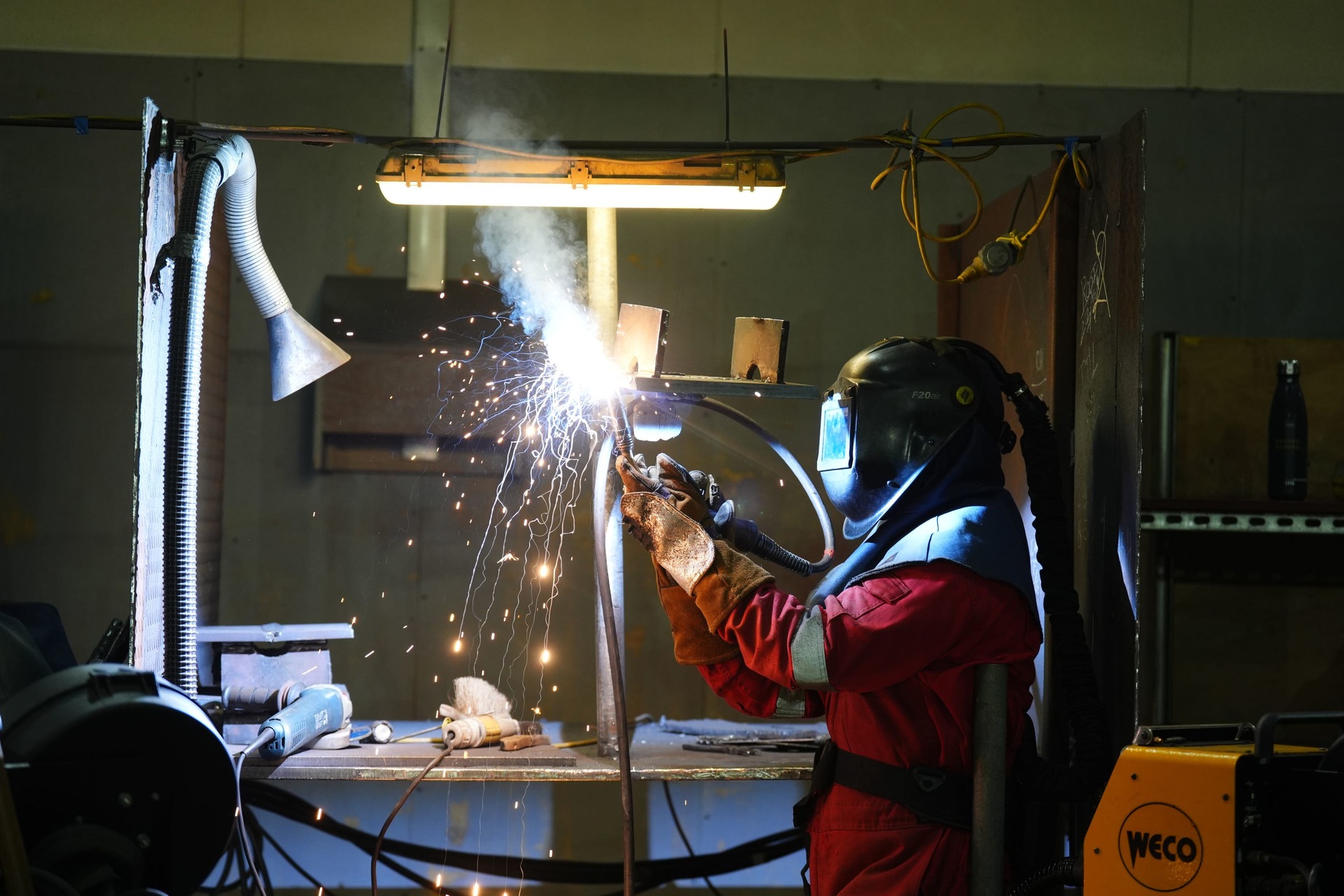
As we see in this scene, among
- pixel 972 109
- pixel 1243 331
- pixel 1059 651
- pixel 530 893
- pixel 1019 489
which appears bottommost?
pixel 530 893

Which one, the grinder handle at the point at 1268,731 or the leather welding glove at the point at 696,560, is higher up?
the leather welding glove at the point at 696,560

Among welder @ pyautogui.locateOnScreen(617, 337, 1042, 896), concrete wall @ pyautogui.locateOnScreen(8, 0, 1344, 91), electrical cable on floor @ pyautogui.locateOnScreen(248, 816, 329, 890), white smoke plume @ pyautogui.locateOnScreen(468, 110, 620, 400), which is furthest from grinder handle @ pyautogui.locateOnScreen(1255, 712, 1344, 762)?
electrical cable on floor @ pyautogui.locateOnScreen(248, 816, 329, 890)

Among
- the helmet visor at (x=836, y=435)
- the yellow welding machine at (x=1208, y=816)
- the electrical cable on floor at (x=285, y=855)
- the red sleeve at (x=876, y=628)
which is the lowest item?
the electrical cable on floor at (x=285, y=855)

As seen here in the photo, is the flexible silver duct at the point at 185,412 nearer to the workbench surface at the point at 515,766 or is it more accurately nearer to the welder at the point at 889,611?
the workbench surface at the point at 515,766

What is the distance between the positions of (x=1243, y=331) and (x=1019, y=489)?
4.27 feet

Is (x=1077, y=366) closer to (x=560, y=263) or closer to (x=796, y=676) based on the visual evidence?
(x=796, y=676)

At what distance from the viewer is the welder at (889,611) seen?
6.17 feet

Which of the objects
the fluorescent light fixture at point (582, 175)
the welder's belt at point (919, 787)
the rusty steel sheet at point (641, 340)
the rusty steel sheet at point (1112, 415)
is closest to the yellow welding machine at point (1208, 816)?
the welder's belt at point (919, 787)

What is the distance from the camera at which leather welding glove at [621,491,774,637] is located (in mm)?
1960

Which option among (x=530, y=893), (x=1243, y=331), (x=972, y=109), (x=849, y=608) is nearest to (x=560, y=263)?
(x=972, y=109)

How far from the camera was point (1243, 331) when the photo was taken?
3.23 meters

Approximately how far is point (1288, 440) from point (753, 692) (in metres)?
1.56

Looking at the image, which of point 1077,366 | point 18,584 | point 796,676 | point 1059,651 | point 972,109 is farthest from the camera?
point 972,109

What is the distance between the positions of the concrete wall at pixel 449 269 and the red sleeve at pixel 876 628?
50.0 inches
